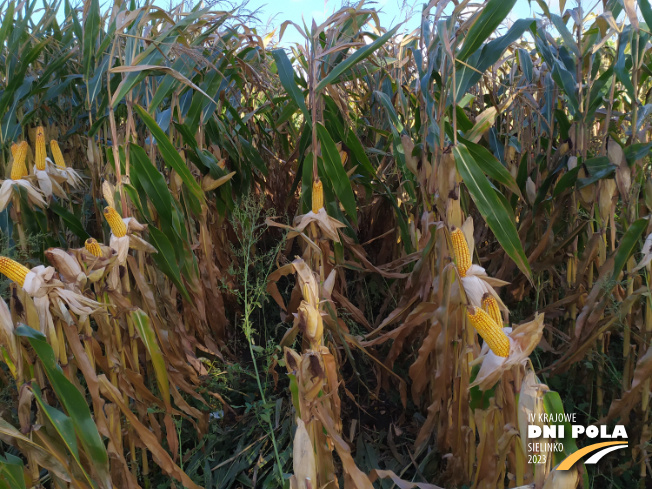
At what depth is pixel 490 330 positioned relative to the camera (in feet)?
3.42

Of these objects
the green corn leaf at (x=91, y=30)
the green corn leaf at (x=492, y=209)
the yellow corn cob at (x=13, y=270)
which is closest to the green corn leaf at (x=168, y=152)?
the green corn leaf at (x=91, y=30)

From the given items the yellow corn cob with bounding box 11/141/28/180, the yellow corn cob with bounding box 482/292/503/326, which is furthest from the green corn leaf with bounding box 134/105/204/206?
the yellow corn cob with bounding box 482/292/503/326

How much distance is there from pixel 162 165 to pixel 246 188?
476 mm

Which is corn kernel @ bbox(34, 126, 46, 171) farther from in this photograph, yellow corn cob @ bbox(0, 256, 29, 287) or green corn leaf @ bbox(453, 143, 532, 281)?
green corn leaf @ bbox(453, 143, 532, 281)

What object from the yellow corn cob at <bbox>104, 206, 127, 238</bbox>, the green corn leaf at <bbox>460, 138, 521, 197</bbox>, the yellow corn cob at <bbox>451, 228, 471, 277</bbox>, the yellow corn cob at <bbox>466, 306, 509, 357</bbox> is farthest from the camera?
the green corn leaf at <bbox>460, 138, 521, 197</bbox>

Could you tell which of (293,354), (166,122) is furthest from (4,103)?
(293,354)

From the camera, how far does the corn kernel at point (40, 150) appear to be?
70.7 inches

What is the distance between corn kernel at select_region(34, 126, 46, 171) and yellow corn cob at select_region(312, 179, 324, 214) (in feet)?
3.36

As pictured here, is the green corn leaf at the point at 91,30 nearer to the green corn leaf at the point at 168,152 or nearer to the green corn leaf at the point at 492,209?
the green corn leaf at the point at 168,152

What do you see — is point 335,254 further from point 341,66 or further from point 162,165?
point 162,165

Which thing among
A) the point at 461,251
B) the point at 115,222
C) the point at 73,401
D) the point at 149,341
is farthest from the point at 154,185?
the point at 461,251

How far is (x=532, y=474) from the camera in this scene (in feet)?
3.52

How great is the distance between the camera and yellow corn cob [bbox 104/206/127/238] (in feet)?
4.95

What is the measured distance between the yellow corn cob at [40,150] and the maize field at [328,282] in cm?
2
